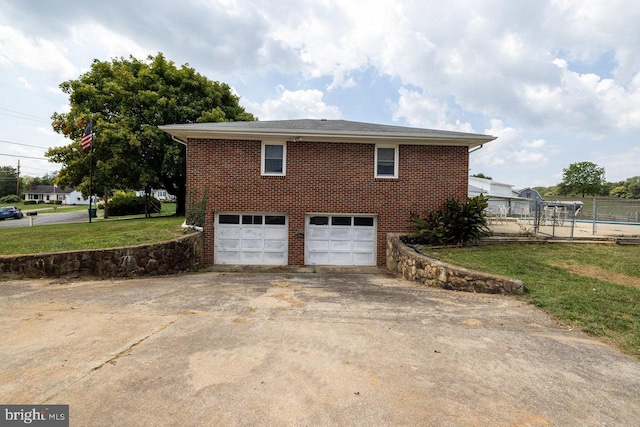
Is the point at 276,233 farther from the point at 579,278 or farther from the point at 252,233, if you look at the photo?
the point at 579,278

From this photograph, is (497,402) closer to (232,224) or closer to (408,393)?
(408,393)

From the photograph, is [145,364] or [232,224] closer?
[145,364]

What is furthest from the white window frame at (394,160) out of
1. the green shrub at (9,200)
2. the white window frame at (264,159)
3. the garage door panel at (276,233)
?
the green shrub at (9,200)

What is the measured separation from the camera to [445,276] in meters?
7.55

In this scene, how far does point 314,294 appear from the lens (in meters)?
6.66

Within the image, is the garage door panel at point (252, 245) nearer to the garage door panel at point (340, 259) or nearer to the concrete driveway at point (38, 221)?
the garage door panel at point (340, 259)

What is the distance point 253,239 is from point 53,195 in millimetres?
94487

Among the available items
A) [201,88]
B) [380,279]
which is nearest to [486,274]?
[380,279]

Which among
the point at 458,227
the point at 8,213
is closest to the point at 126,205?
the point at 8,213

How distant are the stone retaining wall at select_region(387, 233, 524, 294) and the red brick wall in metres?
2.11

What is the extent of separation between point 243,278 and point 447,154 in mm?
8332

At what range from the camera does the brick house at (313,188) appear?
1126 centimetres

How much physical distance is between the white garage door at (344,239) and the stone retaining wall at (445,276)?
64.0 inches

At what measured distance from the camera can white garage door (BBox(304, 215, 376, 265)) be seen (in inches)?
460
